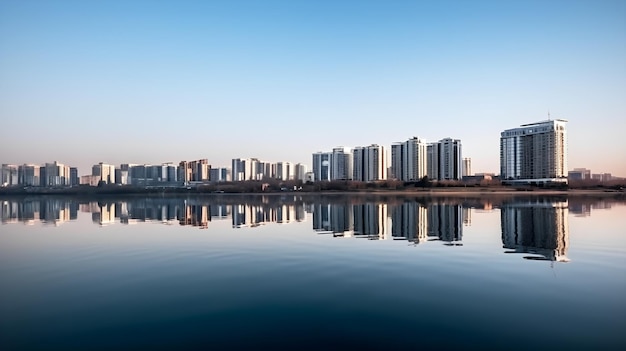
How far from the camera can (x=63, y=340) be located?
805cm

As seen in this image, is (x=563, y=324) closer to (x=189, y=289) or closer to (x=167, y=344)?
(x=167, y=344)

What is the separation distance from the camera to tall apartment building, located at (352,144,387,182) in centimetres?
16538

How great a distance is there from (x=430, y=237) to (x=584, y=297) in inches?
523

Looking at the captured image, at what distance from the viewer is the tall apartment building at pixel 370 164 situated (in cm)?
16538

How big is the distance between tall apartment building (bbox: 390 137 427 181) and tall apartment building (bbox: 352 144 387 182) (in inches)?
333

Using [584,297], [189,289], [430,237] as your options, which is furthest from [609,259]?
[189,289]

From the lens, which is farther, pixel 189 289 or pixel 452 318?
pixel 189 289

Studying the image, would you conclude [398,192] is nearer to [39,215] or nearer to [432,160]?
[432,160]

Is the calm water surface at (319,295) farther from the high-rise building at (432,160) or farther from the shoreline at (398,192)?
the high-rise building at (432,160)

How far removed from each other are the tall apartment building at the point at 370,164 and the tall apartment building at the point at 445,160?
21.1 meters

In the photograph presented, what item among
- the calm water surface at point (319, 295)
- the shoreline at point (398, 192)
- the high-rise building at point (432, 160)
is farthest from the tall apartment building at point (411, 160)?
the calm water surface at point (319, 295)

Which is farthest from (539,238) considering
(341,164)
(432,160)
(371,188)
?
(341,164)

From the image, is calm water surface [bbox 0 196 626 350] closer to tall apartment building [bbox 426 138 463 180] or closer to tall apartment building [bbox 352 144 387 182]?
tall apartment building [bbox 426 138 463 180]

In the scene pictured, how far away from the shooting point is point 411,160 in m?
152
